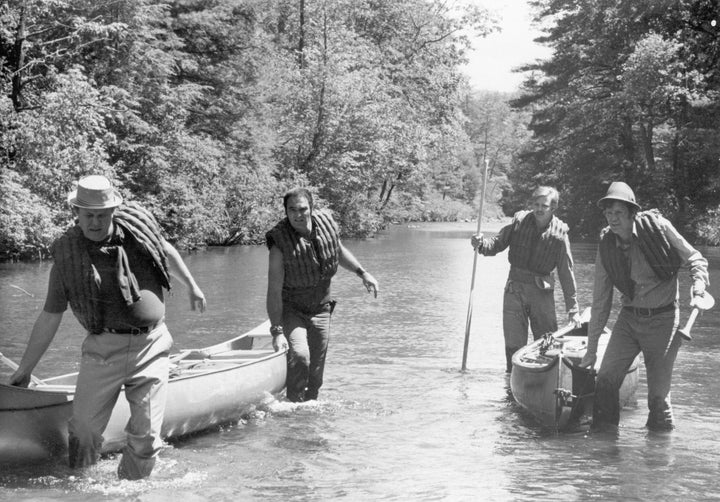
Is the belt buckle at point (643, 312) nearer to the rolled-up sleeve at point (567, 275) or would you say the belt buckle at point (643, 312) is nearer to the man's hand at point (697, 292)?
the man's hand at point (697, 292)

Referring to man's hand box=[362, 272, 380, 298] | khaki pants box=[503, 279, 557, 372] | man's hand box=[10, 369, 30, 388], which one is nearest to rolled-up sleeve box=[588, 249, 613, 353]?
man's hand box=[362, 272, 380, 298]

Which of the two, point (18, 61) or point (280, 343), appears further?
point (18, 61)

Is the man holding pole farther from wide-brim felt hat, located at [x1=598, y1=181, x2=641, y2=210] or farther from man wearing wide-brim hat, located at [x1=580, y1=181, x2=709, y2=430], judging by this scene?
wide-brim felt hat, located at [x1=598, y1=181, x2=641, y2=210]

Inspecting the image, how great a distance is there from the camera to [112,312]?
5.35 meters

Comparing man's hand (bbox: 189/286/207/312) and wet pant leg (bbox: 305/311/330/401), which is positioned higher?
man's hand (bbox: 189/286/207/312)

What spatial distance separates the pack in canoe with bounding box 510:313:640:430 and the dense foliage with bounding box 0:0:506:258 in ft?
44.4

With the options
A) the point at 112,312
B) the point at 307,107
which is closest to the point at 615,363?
the point at 112,312

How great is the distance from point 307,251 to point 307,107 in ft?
98.3

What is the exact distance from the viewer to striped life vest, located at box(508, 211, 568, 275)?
28.6 feet

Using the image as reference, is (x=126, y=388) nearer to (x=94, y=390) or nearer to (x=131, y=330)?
(x=94, y=390)

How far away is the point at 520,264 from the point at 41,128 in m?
13.9

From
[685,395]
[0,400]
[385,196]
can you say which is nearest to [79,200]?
[0,400]

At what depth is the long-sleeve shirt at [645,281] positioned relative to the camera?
21.2 ft

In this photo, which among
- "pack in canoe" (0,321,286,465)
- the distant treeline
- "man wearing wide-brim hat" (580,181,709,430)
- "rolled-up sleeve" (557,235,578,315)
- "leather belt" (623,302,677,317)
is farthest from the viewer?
the distant treeline
